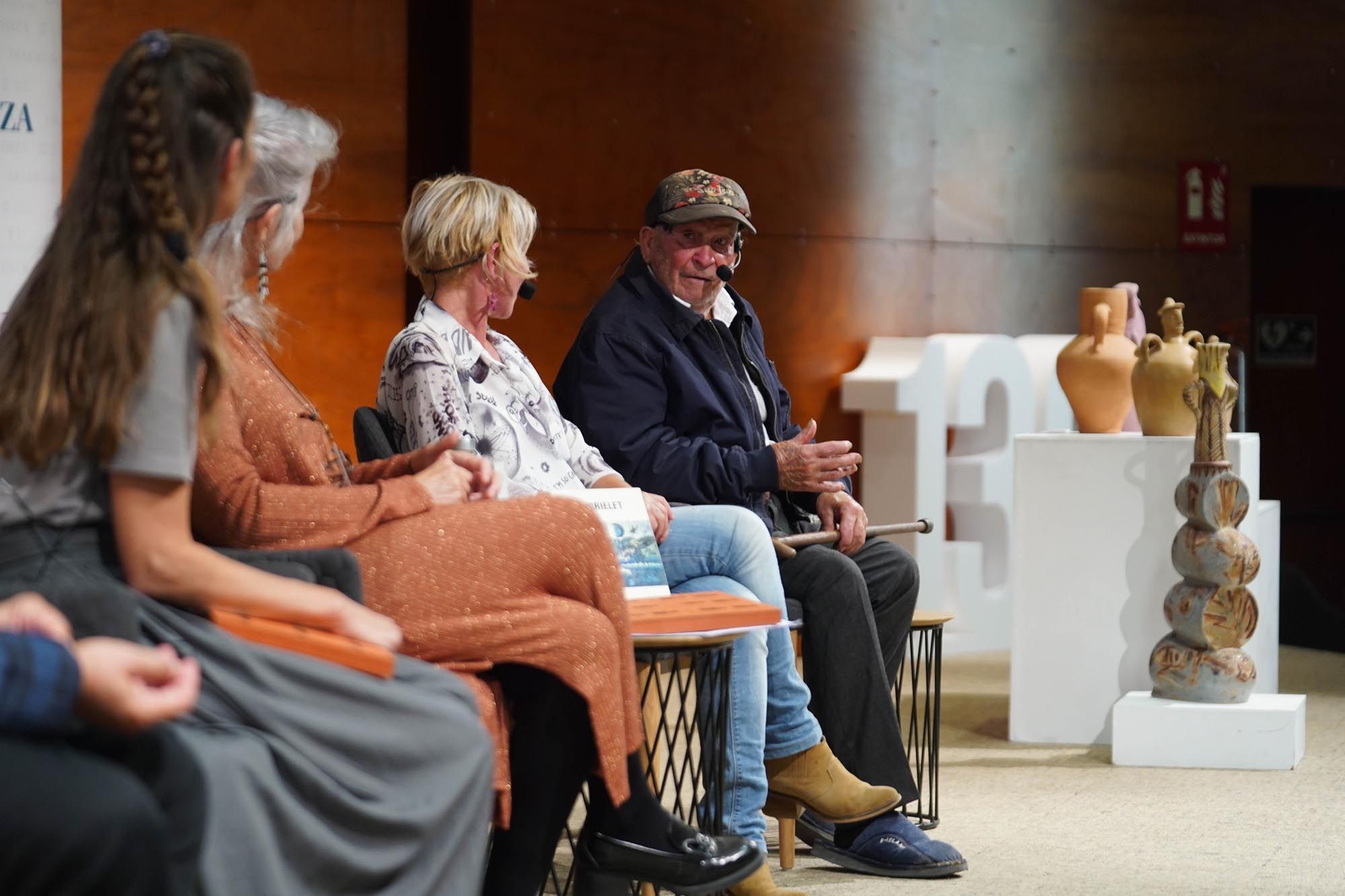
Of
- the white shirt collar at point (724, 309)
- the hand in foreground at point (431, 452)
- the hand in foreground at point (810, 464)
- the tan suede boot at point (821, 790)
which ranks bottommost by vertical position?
the tan suede boot at point (821, 790)

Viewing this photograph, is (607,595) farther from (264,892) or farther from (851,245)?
(851,245)

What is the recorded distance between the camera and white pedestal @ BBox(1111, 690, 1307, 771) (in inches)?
162

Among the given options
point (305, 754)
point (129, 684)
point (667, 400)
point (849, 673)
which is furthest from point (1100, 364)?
point (129, 684)

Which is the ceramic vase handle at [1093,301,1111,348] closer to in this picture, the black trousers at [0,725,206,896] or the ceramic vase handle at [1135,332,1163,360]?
the ceramic vase handle at [1135,332,1163,360]

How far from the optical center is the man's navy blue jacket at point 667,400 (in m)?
3.40

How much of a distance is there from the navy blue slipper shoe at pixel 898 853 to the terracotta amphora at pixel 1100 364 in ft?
5.74

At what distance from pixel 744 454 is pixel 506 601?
1.30m

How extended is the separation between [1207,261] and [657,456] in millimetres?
4155

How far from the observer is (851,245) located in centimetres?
621

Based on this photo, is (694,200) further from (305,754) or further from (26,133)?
(305,754)

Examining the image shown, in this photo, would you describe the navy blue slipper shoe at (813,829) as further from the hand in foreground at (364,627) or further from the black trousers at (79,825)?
the black trousers at (79,825)

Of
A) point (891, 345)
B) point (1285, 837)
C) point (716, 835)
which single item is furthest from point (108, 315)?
point (891, 345)

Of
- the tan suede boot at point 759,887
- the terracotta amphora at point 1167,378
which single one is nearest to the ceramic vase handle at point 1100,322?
the terracotta amphora at point 1167,378

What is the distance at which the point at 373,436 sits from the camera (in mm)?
2867
